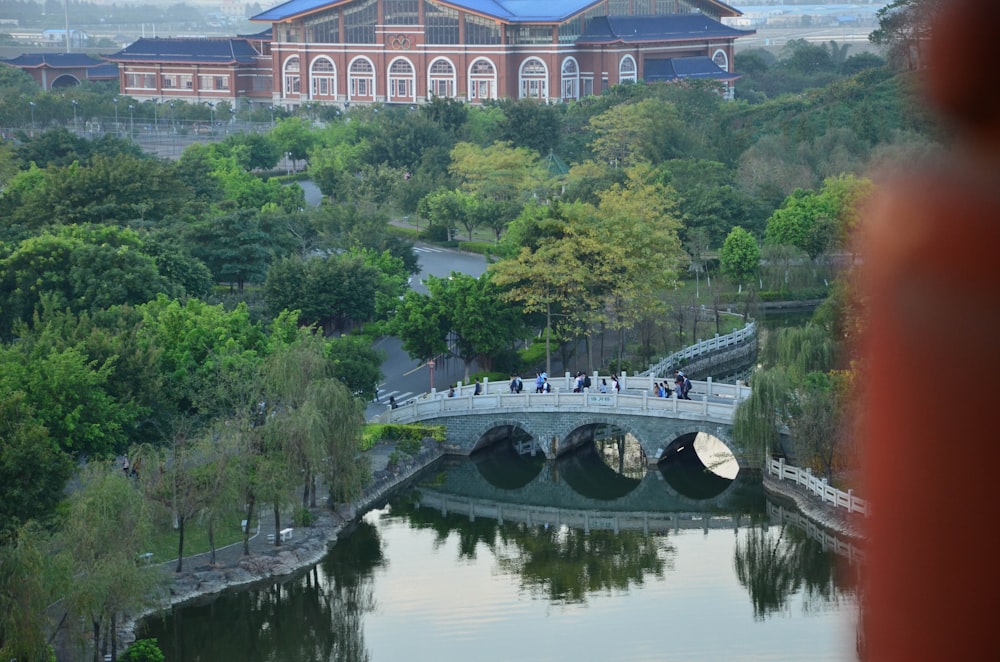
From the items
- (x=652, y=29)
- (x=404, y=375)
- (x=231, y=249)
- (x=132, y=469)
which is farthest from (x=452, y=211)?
(x=652, y=29)

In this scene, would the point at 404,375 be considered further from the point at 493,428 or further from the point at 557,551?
the point at 557,551

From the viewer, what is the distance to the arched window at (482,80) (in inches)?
2800

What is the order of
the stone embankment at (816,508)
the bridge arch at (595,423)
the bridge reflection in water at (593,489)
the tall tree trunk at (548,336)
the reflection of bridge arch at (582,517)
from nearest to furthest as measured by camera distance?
the stone embankment at (816,508) → the reflection of bridge arch at (582,517) → the bridge reflection in water at (593,489) → the bridge arch at (595,423) → the tall tree trunk at (548,336)

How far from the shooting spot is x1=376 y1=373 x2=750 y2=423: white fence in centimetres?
2645

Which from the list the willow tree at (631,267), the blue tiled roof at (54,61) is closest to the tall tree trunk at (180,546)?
the willow tree at (631,267)

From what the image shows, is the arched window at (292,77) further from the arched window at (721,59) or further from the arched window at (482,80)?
the arched window at (721,59)


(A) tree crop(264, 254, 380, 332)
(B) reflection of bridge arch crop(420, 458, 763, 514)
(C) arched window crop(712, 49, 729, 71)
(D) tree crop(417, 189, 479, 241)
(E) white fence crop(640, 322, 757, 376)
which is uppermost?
(C) arched window crop(712, 49, 729, 71)

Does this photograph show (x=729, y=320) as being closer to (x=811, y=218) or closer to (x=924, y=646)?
(x=811, y=218)

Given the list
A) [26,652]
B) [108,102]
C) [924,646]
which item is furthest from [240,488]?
[108,102]

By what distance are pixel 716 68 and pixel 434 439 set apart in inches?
1984

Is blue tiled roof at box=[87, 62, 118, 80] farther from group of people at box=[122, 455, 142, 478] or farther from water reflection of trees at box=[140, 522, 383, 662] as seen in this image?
water reflection of trees at box=[140, 522, 383, 662]

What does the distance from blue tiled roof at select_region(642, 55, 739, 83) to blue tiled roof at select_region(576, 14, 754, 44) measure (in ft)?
3.73

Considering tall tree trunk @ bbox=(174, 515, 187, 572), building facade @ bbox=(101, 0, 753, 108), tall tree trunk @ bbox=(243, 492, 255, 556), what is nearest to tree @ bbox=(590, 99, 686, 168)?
building facade @ bbox=(101, 0, 753, 108)

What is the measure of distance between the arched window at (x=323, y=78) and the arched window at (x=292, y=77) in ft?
2.66
